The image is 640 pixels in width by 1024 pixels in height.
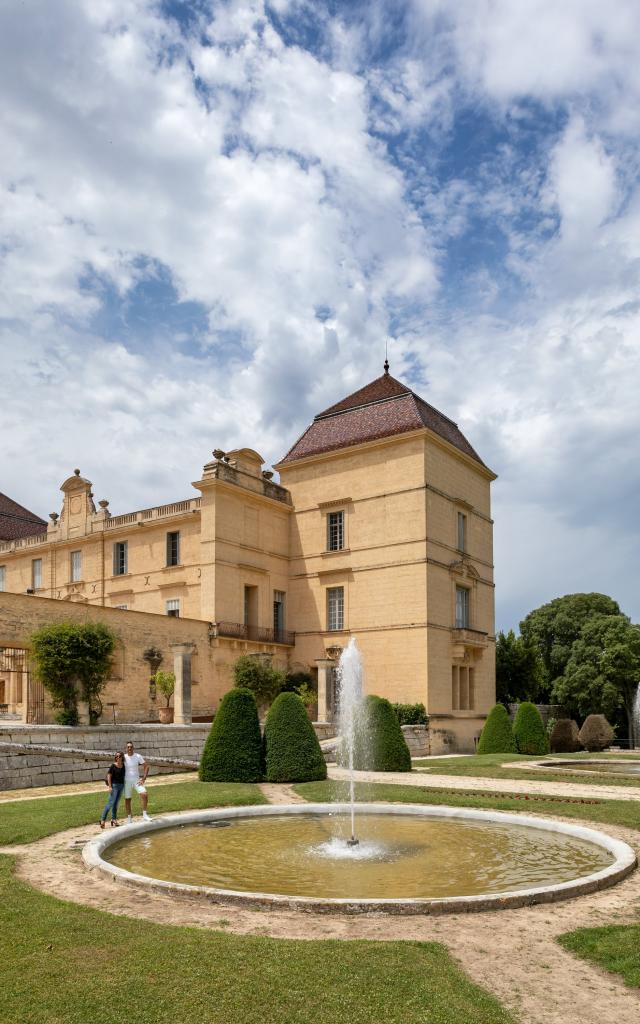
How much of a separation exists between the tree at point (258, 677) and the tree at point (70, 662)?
8595 mm

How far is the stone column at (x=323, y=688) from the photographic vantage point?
33.9 metres

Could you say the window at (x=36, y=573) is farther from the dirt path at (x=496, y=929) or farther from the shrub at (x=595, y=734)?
the dirt path at (x=496, y=929)

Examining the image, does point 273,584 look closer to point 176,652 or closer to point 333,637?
point 333,637

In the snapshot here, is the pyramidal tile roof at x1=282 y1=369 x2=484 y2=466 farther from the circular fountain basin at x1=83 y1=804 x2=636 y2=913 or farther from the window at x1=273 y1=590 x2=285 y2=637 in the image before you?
the circular fountain basin at x1=83 y1=804 x2=636 y2=913

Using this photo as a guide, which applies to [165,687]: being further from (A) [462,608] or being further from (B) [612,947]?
(B) [612,947]

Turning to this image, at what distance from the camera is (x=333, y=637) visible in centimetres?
3900

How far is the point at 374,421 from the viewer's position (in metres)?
40.8

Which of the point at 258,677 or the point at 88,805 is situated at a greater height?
the point at 258,677

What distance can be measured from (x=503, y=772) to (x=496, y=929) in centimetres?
1627

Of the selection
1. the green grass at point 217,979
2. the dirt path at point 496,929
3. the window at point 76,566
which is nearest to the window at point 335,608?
the window at point 76,566

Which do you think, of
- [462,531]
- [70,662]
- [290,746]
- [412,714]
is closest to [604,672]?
[462,531]

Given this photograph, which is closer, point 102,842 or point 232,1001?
point 232,1001

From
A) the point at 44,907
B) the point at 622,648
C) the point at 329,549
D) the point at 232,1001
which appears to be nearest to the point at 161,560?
the point at 329,549

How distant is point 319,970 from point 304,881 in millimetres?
3285
